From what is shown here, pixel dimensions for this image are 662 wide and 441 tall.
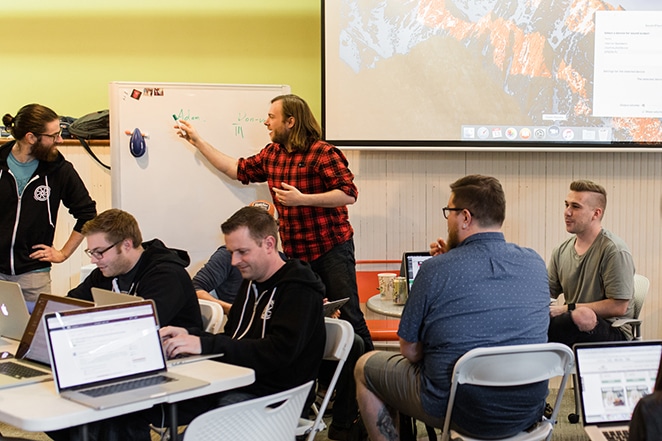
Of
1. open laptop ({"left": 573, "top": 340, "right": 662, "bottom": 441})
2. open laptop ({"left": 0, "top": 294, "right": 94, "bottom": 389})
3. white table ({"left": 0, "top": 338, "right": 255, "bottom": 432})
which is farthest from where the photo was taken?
open laptop ({"left": 0, "top": 294, "right": 94, "bottom": 389})

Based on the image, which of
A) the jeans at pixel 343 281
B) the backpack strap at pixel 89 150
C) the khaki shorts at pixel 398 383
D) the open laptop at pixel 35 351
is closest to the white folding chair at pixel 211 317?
the khaki shorts at pixel 398 383

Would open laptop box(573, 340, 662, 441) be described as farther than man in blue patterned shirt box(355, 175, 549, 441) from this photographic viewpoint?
No

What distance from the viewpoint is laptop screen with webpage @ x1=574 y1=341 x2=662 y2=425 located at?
2.21m

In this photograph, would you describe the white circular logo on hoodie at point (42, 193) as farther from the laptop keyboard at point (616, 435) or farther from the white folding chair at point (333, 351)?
the laptop keyboard at point (616, 435)

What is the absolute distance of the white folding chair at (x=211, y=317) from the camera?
313cm

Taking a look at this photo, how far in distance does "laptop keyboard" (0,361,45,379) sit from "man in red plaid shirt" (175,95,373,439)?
5.97 ft

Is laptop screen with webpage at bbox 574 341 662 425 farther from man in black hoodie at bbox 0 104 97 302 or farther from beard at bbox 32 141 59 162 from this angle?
beard at bbox 32 141 59 162

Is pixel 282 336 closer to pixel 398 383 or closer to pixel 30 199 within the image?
pixel 398 383

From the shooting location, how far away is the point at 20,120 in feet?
12.9

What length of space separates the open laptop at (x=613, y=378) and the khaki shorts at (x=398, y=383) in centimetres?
60

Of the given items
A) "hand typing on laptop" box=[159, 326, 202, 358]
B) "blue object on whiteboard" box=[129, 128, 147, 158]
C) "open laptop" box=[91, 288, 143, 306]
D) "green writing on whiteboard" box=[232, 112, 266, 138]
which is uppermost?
"green writing on whiteboard" box=[232, 112, 266, 138]

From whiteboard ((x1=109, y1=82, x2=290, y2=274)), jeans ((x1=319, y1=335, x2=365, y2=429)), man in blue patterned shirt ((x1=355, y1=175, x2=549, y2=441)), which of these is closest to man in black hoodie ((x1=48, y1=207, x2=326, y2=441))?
man in blue patterned shirt ((x1=355, y1=175, x2=549, y2=441))

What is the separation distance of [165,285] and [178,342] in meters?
0.40

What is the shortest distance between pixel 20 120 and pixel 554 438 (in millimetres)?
3203
